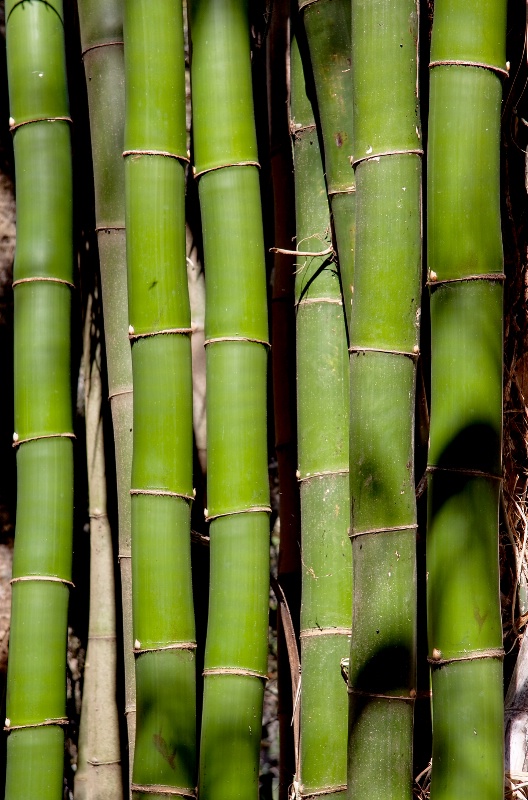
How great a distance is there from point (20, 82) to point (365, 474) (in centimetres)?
80

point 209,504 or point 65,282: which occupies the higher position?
point 65,282

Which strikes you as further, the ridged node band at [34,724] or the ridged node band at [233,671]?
the ridged node band at [34,724]

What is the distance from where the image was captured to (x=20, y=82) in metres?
1.30

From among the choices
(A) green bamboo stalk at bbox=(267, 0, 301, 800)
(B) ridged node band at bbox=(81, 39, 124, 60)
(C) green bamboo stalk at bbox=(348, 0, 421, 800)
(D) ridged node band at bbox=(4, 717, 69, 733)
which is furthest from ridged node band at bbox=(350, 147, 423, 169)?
(D) ridged node band at bbox=(4, 717, 69, 733)

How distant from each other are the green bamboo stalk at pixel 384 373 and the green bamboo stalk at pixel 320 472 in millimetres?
150

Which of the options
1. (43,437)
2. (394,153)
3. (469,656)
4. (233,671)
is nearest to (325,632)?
(233,671)

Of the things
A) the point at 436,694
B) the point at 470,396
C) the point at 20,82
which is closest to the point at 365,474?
the point at 470,396

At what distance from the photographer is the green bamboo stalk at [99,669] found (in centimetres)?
144

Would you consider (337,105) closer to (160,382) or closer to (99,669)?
(160,382)

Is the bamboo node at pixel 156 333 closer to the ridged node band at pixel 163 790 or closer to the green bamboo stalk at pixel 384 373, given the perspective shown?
the green bamboo stalk at pixel 384 373

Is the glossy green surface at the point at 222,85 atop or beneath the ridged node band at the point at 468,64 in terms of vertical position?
atop

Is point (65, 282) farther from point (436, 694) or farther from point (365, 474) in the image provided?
point (436, 694)

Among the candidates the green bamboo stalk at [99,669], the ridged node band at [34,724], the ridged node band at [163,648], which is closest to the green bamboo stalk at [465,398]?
the ridged node band at [163,648]

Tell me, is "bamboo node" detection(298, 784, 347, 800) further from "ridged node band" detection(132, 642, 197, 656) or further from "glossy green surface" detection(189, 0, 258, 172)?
"glossy green surface" detection(189, 0, 258, 172)
